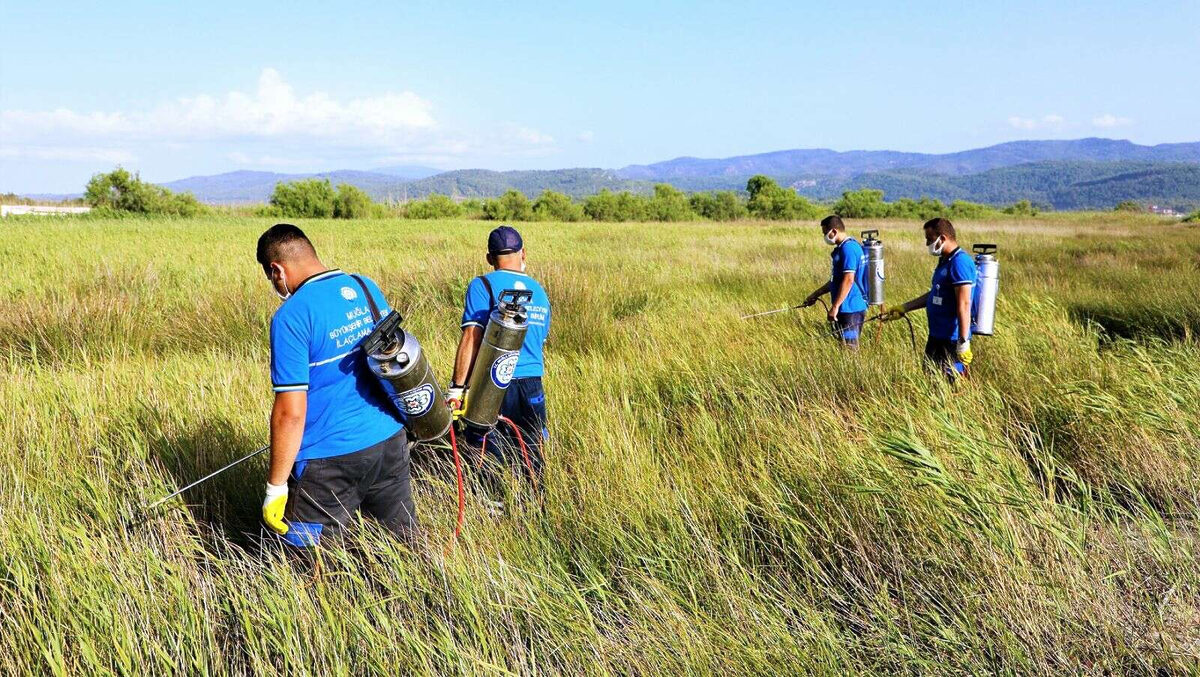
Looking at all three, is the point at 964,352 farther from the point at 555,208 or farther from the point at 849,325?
the point at 555,208

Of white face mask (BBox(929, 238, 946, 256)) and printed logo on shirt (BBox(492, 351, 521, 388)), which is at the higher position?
white face mask (BBox(929, 238, 946, 256))

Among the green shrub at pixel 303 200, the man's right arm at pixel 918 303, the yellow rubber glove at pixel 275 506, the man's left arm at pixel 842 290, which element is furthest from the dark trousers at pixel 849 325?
the green shrub at pixel 303 200

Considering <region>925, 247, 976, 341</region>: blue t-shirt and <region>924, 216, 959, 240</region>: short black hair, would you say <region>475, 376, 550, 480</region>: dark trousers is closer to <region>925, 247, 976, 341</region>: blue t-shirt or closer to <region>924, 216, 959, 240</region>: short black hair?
<region>925, 247, 976, 341</region>: blue t-shirt

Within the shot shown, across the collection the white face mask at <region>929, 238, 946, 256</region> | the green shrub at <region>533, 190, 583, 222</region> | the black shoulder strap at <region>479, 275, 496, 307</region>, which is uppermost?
the green shrub at <region>533, 190, 583, 222</region>

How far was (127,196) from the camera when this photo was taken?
Result: 1661 inches

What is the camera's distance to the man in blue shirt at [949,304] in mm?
5156

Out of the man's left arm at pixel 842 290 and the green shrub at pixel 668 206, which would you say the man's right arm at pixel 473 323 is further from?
the green shrub at pixel 668 206

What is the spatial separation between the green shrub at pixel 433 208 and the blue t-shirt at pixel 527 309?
5436cm

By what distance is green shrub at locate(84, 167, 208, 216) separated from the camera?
136 ft

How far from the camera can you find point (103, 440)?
12.3ft

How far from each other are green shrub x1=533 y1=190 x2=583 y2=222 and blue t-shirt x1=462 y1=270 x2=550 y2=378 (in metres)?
51.7

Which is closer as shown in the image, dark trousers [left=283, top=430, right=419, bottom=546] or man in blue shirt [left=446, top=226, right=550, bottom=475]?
dark trousers [left=283, top=430, right=419, bottom=546]

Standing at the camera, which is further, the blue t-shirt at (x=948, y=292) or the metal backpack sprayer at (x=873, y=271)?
the metal backpack sprayer at (x=873, y=271)

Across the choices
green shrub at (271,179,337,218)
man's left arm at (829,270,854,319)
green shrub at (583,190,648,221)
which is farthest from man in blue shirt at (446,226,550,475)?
green shrub at (583,190,648,221)
